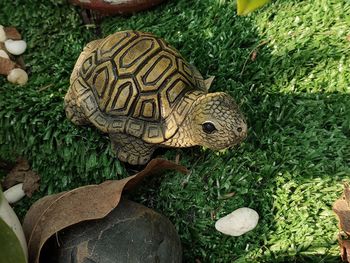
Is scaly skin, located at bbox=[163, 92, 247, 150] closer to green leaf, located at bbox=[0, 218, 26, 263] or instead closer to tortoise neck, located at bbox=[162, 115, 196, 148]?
tortoise neck, located at bbox=[162, 115, 196, 148]

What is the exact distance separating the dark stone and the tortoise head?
318 mm

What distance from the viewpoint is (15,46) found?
7.42 feet

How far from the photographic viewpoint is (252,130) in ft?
6.20

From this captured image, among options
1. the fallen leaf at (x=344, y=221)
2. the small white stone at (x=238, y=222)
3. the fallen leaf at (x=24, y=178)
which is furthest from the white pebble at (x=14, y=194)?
the fallen leaf at (x=344, y=221)

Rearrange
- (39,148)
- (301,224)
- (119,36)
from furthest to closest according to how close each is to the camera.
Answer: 1. (39,148)
2. (119,36)
3. (301,224)

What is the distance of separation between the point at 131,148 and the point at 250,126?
0.45m

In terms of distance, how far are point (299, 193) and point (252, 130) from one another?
29cm

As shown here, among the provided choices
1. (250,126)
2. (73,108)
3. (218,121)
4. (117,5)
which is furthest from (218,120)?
(117,5)

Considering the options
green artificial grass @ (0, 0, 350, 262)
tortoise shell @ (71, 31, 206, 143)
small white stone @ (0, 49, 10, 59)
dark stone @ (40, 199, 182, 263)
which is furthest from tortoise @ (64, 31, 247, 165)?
small white stone @ (0, 49, 10, 59)

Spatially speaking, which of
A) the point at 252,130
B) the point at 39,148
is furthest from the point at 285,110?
the point at 39,148

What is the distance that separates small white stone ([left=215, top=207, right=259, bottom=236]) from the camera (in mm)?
1717

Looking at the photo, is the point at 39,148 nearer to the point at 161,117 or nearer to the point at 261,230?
the point at 161,117

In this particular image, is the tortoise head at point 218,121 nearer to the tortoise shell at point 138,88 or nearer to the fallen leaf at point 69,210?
the tortoise shell at point 138,88

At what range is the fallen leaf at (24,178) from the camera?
79.4 inches
